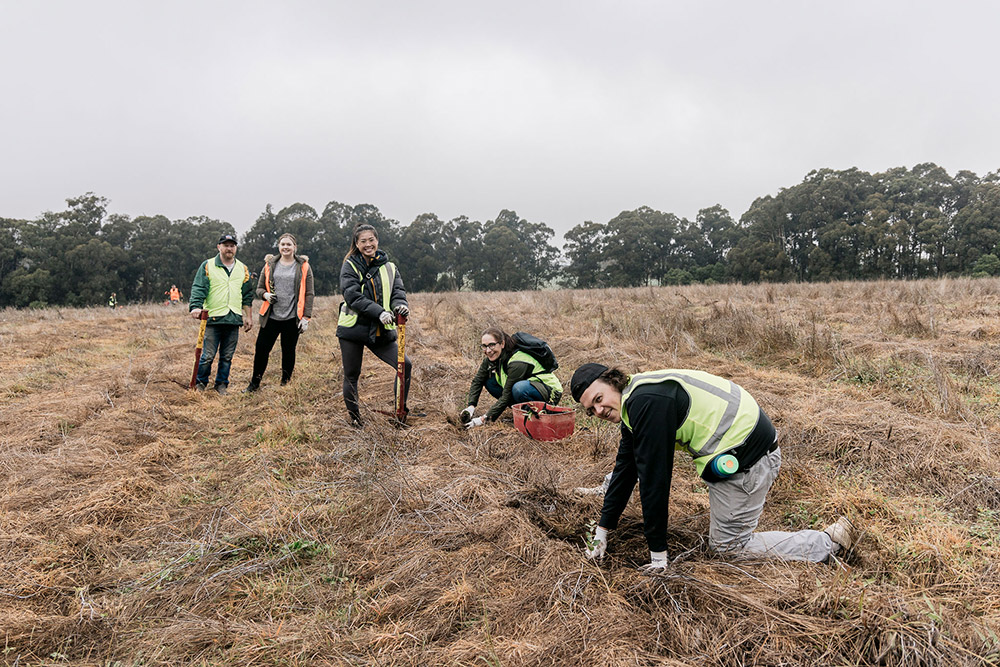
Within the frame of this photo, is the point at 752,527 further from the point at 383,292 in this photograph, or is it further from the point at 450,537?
the point at 383,292

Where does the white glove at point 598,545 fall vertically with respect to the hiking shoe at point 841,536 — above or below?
below

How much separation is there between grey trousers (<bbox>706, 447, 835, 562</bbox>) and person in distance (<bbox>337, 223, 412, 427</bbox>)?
2.87m

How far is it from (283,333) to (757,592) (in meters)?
5.35

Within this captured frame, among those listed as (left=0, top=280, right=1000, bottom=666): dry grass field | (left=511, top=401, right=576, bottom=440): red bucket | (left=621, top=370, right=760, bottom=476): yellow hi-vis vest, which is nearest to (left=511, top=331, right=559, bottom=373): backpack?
(left=511, top=401, right=576, bottom=440): red bucket

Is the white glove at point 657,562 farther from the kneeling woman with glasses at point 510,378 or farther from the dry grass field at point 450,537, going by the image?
the kneeling woman with glasses at point 510,378

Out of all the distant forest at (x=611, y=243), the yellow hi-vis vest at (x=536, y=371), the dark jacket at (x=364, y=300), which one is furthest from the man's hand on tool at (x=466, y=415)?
the distant forest at (x=611, y=243)

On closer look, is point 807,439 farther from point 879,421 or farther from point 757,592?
point 757,592

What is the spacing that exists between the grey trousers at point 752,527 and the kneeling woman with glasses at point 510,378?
2172mm

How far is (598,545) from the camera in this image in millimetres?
2373

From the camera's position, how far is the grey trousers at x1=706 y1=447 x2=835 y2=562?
7.66 feet

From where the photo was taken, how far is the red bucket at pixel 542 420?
4102 millimetres

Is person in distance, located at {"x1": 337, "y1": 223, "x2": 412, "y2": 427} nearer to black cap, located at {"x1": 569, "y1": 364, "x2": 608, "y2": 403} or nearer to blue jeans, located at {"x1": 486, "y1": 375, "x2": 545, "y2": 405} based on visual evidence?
blue jeans, located at {"x1": 486, "y1": 375, "x2": 545, "y2": 405}

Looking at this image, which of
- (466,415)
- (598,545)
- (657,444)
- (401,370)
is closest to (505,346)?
(466,415)

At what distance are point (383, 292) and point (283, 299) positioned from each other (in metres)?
1.84
